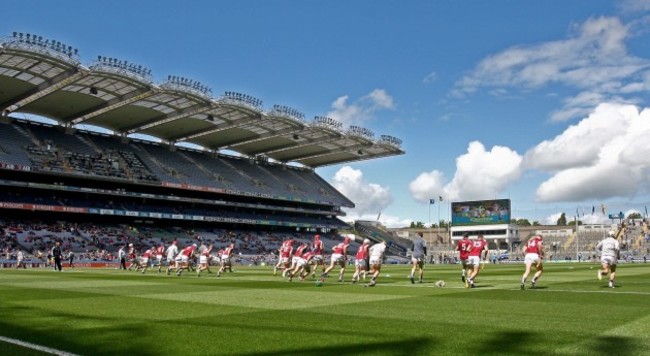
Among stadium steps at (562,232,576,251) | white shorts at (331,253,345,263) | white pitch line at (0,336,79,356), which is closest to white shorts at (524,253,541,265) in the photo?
white shorts at (331,253,345,263)

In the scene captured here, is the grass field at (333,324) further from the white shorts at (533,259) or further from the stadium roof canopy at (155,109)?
the stadium roof canopy at (155,109)

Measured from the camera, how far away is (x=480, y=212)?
110 meters

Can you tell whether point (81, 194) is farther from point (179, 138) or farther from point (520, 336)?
point (520, 336)

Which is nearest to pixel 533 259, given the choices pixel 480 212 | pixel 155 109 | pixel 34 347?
pixel 34 347

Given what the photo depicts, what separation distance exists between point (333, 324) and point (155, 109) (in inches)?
2247

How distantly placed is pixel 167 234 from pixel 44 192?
14991 mm

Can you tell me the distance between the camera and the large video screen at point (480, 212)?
107562 mm

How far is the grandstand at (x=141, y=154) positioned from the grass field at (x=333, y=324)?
133 ft

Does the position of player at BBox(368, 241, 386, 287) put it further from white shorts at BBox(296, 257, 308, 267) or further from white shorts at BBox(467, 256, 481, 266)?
white shorts at BBox(296, 257, 308, 267)

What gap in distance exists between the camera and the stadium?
8602mm

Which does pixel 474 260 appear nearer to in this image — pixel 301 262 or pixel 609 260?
pixel 609 260

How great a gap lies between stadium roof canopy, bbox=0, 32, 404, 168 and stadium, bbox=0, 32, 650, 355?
23 centimetres

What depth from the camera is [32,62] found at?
4769cm

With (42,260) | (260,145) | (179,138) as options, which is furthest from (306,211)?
(42,260)
